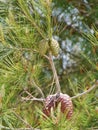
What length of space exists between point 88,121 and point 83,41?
761mm

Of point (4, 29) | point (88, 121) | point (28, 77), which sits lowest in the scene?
point (88, 121)

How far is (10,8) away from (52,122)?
433mm

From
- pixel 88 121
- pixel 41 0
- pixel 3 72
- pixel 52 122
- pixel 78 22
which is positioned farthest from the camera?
pixel 78 22

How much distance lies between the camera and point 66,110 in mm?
980

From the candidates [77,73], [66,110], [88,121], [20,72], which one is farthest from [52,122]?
[77,73]

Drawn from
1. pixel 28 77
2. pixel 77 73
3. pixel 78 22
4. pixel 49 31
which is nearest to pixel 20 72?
pixel 28 77

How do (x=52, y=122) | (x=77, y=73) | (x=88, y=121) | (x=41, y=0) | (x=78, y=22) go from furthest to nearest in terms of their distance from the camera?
1. (x=77, y=73)
2. (x=78, y=22)
3. (x=88, y=121)
4. (x=41, y=0)
5. (x=52, y=122)

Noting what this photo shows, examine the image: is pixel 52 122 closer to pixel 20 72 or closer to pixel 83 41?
pixel 20 72

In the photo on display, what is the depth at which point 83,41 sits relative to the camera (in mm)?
1913

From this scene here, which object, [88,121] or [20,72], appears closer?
[20,72]

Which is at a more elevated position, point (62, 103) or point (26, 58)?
point (26, 58)

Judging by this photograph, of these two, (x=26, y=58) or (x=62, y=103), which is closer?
(x=62, y=103)

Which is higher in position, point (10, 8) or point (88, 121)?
point (10, 8)

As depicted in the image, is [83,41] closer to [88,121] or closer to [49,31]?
[88,121]
